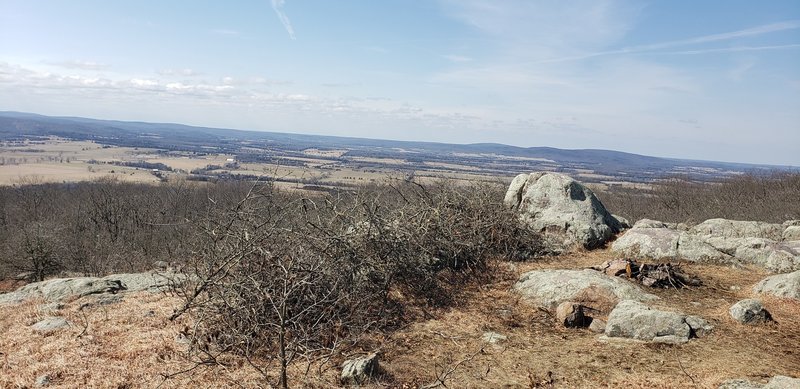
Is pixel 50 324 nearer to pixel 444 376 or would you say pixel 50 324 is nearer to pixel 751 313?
pixel 444 376

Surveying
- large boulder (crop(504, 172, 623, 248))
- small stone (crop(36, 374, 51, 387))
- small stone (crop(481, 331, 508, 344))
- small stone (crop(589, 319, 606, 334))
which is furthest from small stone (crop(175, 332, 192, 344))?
large boulder (crop(504, 172, 623, 248))

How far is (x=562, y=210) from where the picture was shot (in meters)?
12.0

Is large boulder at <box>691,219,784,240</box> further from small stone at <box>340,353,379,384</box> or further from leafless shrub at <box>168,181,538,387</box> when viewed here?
small stone at <box>340,353,379,384</box>

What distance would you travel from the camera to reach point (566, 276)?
324 inches

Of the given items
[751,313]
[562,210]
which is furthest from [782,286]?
[562,210]

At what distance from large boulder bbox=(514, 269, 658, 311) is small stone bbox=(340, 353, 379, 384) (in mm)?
3701

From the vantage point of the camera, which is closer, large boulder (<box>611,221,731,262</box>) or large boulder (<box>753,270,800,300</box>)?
large boulder (<box>753,270,800,300</box>)

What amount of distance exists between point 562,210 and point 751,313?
5.51 meters

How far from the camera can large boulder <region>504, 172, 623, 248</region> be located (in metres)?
11.5

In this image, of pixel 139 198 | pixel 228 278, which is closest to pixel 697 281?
pixel 228 278

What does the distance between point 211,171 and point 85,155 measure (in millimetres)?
49211

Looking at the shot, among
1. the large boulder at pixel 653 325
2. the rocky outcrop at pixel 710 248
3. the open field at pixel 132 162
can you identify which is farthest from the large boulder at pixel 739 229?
the open field at pixel 132 162

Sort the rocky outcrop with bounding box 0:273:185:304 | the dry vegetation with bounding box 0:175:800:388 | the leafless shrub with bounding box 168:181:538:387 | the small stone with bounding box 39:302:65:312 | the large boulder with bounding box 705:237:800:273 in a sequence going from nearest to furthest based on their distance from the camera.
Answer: the dry vegetation with bounding box 0:175:800:388
the leafless shrub with bounding box 168:181:538:387
the small stone with bounding box 39:302:65:312
the rocky outcrop with bounding box 0:273:185:304
the large boulder with bounding box 705:237:800:273

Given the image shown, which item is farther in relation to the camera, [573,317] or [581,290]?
[581,290]
